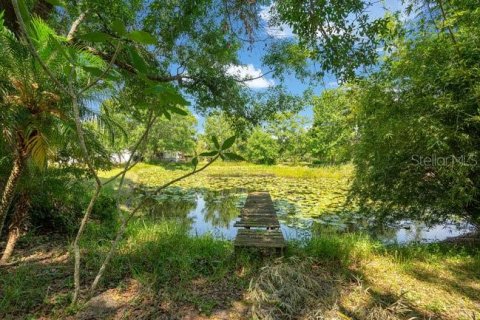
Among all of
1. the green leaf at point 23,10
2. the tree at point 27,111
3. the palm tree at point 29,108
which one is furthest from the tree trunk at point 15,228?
the green leaf at point 23,10

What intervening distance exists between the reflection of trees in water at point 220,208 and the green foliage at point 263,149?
65.7 ft

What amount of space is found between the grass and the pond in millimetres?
1096

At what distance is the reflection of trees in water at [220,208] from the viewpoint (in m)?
7.86

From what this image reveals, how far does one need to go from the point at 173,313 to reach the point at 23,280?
1618 millimetres

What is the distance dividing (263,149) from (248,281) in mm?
28990

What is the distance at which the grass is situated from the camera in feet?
7.66

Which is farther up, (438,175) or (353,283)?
(438,175)

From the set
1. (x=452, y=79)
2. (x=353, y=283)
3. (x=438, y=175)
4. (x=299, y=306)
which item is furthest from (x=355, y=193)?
(x=299, y=306)

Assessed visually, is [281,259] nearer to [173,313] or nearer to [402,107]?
[173,313]

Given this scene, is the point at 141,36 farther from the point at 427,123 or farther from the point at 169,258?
the point at 427,123

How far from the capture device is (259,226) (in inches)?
191

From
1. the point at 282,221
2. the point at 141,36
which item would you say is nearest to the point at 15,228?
the point at 141,36

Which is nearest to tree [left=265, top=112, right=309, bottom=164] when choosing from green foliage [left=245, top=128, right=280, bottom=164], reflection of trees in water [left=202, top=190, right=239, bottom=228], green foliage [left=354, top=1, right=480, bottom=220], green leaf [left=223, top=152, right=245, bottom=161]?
green foliage [left=245, top=128, right=280, bottom=164]

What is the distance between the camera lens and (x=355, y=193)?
5766mm
